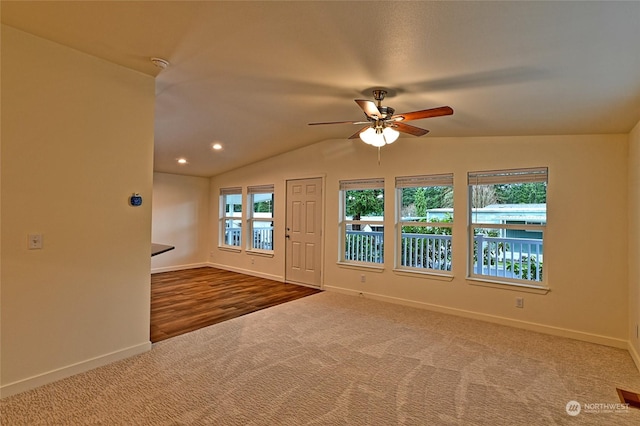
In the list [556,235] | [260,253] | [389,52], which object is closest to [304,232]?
[260,253]

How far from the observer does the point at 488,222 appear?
4090 mm

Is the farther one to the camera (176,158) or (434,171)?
(176,158)

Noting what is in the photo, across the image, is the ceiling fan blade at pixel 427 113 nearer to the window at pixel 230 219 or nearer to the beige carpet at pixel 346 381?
the beige carpet at pixel 346 381

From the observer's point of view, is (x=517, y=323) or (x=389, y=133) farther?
(x=517, y=323)

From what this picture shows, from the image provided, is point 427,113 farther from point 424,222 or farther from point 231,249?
point 231,249

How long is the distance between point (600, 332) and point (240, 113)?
4631 mm

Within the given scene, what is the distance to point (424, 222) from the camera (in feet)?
15.0

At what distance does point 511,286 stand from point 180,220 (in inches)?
251

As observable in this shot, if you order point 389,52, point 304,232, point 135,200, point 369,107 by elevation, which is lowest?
point 304,232

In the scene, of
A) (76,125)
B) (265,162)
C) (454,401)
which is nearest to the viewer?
(454,401)

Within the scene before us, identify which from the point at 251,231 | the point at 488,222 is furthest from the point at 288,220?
the point at 488,222

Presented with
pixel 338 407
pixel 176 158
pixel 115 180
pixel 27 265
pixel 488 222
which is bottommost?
pixel 338 407

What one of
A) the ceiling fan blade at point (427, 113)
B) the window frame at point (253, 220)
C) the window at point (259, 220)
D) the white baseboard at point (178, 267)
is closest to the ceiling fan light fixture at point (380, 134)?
the ceiling fan blade at point (427, 113)

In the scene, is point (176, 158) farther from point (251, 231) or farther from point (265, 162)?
point (251, 231)
